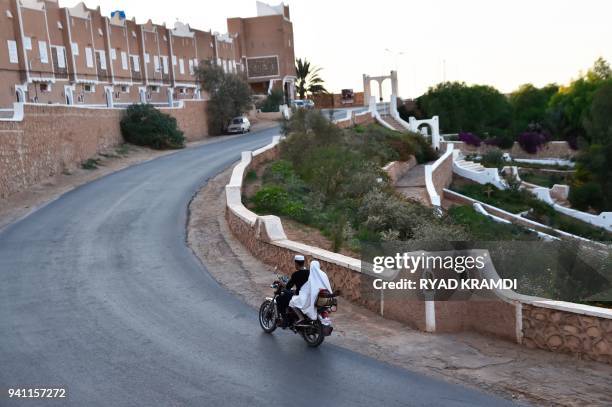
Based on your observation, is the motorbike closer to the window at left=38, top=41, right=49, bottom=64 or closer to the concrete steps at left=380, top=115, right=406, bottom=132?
the window at left=38, top=41, right=49, bottom=64

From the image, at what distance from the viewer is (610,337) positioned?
8.88m

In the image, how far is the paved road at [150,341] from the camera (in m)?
8.05

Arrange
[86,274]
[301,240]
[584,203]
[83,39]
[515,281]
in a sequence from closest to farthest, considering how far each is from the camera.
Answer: [515,281] < [86,274] < [301,240] < [584,203] < [83,39]

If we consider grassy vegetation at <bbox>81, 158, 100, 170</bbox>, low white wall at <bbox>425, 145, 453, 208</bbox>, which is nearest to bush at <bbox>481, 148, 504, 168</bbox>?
low white wall at <bbox>425, 145, 453, 208</bbox>

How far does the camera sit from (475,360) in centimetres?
932

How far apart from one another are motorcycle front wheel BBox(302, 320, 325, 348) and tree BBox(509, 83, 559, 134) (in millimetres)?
70088

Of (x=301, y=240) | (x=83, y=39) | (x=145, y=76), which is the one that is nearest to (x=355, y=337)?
(x=301, y=240)

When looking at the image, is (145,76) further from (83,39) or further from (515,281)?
(515,281)

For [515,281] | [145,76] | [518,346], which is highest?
[145,76]

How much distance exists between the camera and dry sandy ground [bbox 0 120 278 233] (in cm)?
2236

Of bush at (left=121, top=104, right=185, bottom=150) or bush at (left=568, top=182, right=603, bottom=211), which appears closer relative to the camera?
bush at (left=121, top=104, right=185, bottom=150)

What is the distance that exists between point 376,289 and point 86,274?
700 centimetres

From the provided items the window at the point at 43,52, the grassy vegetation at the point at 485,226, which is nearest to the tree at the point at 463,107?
the grassy vegetation at the point at 485,226

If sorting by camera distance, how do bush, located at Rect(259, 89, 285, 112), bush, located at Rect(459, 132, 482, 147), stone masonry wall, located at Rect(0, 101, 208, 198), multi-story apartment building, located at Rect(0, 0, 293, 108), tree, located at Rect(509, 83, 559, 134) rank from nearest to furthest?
stone masonry wall, located at Rect(0, 101, 208, 198) → multi-story apartment building, located at Rect(0, 0, 293, 108) → bush, located at Rect(459, 132, 482, 147) → bush, located at Rect(259, 89, 285, 112) → tree, located at Rect(509, 83, 559, 134)
